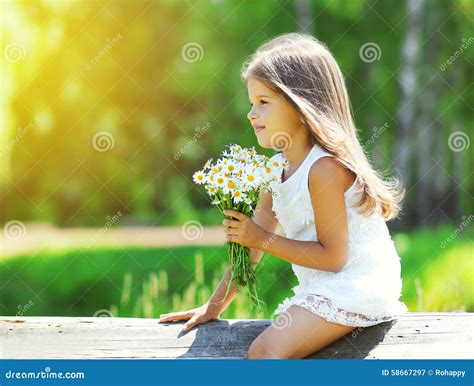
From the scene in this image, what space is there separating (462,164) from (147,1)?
26.0 ft

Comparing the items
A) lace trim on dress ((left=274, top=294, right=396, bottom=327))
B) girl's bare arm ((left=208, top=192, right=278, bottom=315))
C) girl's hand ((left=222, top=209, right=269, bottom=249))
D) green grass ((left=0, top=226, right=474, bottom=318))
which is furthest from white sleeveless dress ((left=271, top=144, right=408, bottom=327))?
green grass ((left=0, top=226, right=474, bottom=318))

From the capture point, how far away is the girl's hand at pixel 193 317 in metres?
2.74

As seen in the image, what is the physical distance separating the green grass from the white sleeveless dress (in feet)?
6.94

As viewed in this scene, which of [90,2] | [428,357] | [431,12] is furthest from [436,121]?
[428,357]

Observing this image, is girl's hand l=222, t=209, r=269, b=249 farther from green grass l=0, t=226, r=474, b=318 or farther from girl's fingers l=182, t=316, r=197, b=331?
green grass l=0, t=226, r=474, b=318

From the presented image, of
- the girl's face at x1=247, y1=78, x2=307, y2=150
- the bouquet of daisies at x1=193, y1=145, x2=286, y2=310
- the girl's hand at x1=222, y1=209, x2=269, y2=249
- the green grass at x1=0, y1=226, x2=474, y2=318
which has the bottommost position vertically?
the green grass at x1=0, y1=226, x2=474, y2=318

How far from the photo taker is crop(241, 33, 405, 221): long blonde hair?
2598 millimetres

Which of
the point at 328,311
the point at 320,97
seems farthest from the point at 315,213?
the point at 320,97

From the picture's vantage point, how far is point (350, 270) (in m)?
2.58

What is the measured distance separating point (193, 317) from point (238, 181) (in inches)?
26.4

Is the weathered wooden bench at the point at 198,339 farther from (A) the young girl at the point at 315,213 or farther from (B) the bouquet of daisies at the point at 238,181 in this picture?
(B) the bouquet of daisies at the point at 238,181

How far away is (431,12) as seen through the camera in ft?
38.4

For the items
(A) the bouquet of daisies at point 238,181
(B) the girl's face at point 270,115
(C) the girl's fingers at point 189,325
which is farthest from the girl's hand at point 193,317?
(B) the girl's face at point 270,115

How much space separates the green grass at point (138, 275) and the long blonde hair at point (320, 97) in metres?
2.27
